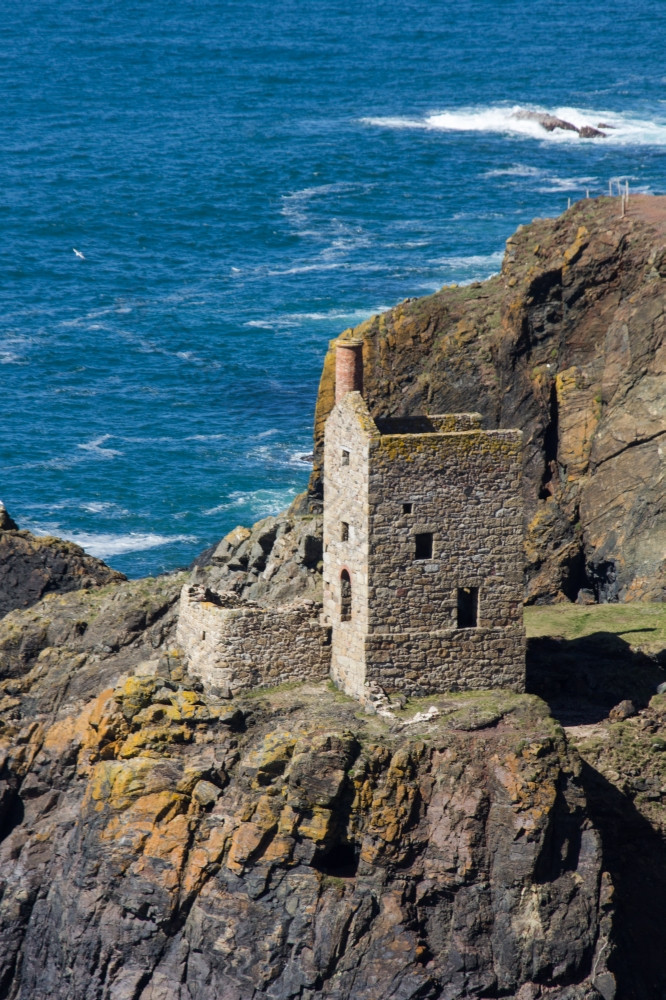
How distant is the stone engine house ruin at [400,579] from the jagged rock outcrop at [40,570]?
25625mm

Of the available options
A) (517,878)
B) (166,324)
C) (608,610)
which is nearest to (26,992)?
(517,878)

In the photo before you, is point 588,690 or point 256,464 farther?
point 256,464

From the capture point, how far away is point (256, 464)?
11269cm

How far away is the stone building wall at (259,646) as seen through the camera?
202ft

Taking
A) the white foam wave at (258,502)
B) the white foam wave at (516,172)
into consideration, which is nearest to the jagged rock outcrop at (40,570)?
the white foam wave at (258,502)

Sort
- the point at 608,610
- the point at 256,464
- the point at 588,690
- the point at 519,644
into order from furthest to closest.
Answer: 1. the point at 256,464
2. the point at 608,610
3. the point at 588,690
4. the point at 519,644

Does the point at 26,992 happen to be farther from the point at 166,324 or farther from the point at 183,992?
the point at 166,324

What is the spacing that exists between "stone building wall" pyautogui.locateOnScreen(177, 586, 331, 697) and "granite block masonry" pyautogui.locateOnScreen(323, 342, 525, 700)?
3.21 ft

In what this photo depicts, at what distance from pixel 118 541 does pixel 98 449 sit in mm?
13634

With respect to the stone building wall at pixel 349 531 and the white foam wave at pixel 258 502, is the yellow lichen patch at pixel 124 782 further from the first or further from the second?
the white foam wave at pixel 258 502

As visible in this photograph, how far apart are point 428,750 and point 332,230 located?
342 feet

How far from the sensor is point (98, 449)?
117 meters

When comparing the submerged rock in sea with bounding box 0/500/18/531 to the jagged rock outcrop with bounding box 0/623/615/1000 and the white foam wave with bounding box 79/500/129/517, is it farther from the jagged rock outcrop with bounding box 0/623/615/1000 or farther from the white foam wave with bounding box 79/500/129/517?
the jagged rock outcrop with bounding box 0/623/615/1000

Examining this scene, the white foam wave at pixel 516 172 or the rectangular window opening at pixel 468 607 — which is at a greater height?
the rectangular window opening at pixel 468 607
